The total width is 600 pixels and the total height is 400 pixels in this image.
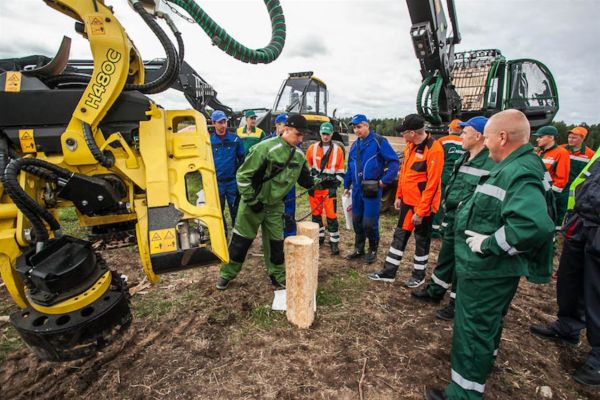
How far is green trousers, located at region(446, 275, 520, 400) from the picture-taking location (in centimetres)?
203

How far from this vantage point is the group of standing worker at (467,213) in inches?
78.5

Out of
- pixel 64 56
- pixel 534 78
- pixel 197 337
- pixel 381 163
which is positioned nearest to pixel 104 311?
pixel 197 337

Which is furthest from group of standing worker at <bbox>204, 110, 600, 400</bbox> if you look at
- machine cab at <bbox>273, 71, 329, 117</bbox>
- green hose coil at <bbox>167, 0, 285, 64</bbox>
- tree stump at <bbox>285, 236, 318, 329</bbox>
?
machine cab at <bbox>273, 71, 329, 117</bbox>

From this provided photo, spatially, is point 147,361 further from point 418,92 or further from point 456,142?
point 418,92

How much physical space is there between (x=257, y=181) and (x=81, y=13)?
203cm

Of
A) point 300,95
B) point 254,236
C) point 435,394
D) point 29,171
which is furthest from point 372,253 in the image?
point 300,95

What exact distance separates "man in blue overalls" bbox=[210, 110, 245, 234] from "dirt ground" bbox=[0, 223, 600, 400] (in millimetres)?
1979

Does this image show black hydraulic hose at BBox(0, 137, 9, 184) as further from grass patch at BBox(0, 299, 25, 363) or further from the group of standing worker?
grass patch at BBox(0, 299, 25, 363)

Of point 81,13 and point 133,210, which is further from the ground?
point 81,13

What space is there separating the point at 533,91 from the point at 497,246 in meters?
8.44

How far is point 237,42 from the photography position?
2.17m

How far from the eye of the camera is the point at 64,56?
207 centimetres

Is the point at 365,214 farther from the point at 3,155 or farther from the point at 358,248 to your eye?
the point at 3,155

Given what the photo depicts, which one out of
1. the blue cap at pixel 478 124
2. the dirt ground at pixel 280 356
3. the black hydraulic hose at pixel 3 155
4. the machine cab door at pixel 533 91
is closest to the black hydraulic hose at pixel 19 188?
the black hydraulic hose at pixel 3 155
